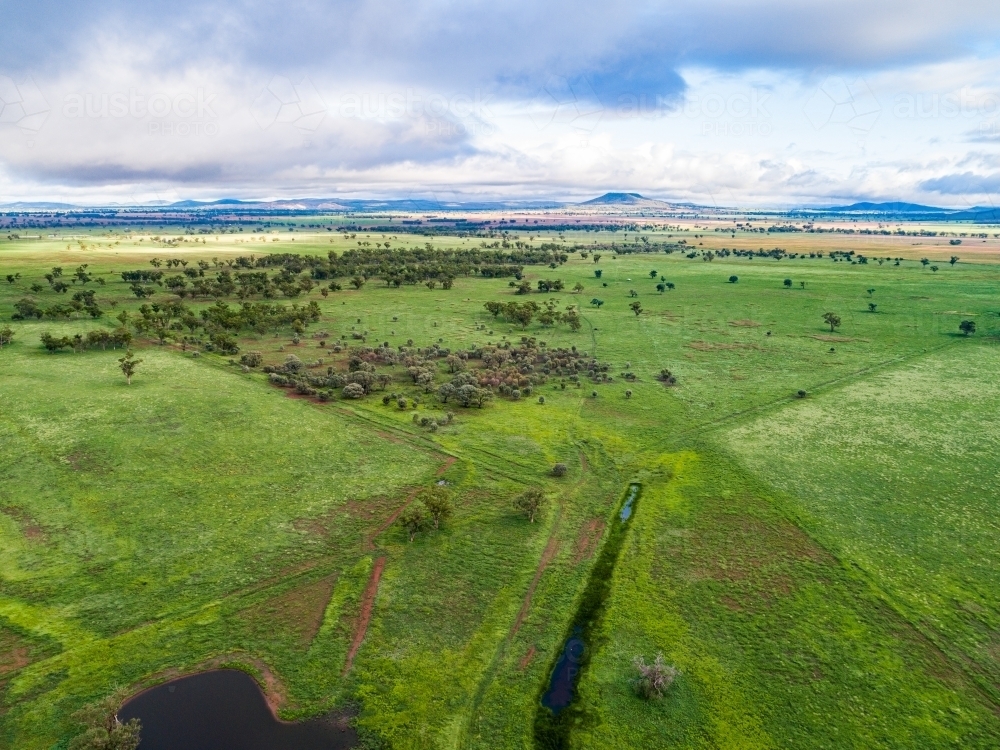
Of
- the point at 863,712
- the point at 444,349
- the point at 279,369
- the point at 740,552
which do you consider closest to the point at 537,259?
the point at 444,349

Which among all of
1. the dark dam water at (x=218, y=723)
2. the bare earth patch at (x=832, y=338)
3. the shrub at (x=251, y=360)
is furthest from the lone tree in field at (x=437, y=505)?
the bare earth patch at (x=832, y=338)

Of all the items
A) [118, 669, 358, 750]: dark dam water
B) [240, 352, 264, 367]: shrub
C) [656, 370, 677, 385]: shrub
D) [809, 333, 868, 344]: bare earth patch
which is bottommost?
[118, 669, 358, 750]: dark dam water

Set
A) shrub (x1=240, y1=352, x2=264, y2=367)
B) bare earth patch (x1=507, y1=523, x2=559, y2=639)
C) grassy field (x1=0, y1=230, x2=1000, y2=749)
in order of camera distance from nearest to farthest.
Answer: grassy field (x1=0, y1=230, x2=1000, y2=749) → bare earth patch (x1=507, y1=523, x2=559, y2=639) → shrub (x1=240, y1=352, x2=264, y2=367)

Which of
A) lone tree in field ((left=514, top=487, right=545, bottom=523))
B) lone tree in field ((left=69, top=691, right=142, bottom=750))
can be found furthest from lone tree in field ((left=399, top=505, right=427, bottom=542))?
lone tree in field ((left=69, top=691, right=142, bottom=750))

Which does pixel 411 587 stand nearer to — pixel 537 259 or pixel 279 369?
pixel 279 369

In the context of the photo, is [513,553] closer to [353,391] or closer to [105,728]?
[105,728]

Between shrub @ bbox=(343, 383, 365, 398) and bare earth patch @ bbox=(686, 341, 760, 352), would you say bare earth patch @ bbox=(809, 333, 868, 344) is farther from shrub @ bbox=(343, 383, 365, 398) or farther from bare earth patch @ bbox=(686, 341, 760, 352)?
shrub @ bbox=(343, 383, 365, 398)
